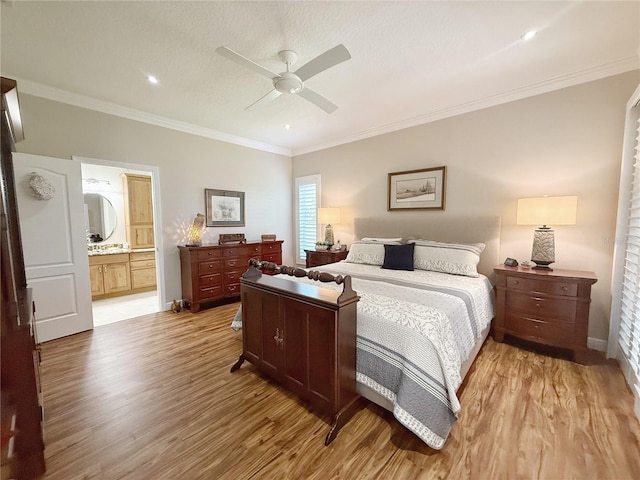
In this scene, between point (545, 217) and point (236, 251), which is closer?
point (545, 217)

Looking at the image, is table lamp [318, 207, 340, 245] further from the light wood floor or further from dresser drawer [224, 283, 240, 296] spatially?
the light wood floor

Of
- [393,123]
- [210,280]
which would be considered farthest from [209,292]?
[393,123]

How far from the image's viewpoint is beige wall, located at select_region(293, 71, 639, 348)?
2.53 metres

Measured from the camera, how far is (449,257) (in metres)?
2.99

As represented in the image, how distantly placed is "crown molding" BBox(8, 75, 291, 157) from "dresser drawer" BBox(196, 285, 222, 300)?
7.85ft

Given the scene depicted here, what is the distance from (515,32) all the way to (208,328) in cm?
417

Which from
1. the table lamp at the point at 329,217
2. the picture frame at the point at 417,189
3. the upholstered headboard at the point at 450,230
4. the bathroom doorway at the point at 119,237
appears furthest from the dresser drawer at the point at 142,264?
the picture frame at the point at 417,189

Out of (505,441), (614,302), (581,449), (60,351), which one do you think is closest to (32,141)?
(60,351)

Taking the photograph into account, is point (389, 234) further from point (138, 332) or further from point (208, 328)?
point (138, 332)

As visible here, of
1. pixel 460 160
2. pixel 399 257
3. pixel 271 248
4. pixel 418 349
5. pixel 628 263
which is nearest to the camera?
pixel 418 349

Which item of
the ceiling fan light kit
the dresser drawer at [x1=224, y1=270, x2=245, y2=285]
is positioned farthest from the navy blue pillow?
the dresser drawer at [x1=224, y1=270, x2=245, y2=285]

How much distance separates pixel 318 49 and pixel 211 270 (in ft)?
10.3

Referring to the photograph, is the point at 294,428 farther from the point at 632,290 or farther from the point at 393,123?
the point at 393,123

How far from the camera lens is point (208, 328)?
3.28 m
